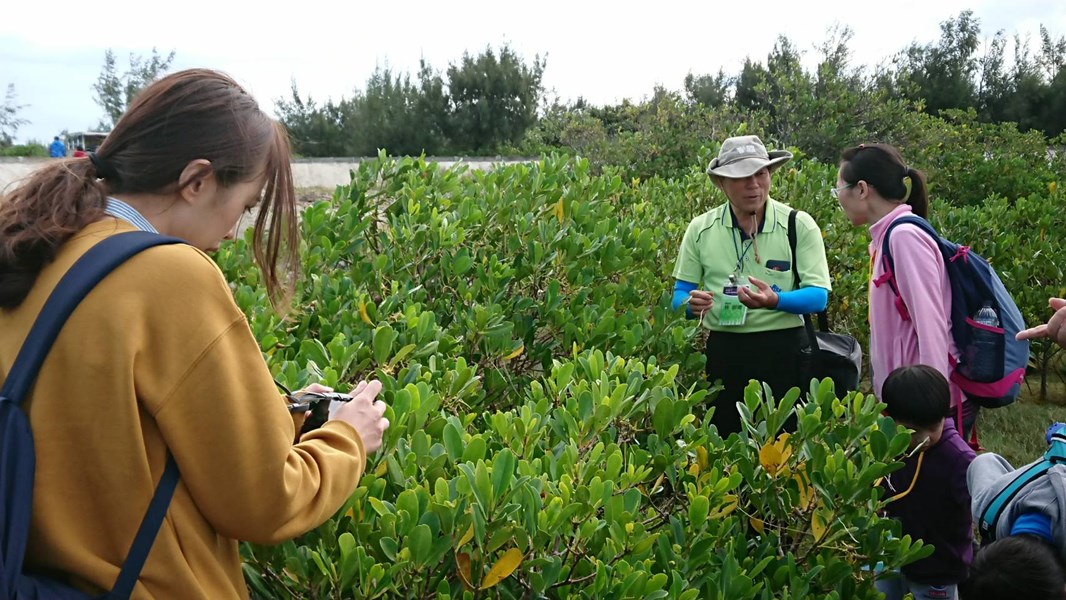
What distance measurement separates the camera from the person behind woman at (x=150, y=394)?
132 cm

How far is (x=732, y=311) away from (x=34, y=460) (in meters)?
3.08

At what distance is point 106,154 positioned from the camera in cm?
155

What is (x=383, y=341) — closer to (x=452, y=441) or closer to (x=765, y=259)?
(x=452, y=441)

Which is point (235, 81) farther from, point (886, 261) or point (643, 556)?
point (886, 261)

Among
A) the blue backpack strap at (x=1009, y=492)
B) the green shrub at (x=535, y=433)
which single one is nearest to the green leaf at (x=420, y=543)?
the green shrub at (x=535, y=433)

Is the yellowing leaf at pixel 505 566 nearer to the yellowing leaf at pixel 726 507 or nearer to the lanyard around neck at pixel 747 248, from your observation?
the yellowing leaf at pixel 726 507

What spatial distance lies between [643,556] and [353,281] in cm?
179

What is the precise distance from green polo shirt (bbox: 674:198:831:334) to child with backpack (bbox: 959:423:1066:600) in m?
1.54

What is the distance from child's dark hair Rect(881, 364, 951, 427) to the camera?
3254mm

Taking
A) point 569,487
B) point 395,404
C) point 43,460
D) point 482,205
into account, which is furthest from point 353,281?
point 43,460

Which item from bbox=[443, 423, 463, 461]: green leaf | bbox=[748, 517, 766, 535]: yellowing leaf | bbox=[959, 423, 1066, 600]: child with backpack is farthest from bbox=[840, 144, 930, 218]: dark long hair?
bbox=[443, 423, 463, 461]: green leaf

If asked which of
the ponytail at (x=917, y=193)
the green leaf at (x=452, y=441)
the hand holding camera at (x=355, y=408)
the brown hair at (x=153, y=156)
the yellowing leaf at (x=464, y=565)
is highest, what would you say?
the brown hair at (x=153, y=156)

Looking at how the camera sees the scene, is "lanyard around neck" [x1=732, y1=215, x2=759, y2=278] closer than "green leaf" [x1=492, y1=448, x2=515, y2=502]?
No

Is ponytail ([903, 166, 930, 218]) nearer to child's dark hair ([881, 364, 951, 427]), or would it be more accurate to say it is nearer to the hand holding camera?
child's dark hair ([881, 364, 951, 427])
